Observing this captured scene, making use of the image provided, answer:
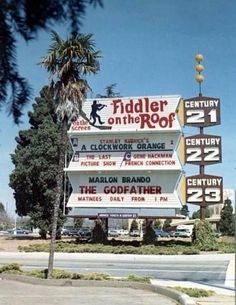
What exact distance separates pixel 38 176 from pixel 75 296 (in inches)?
1570

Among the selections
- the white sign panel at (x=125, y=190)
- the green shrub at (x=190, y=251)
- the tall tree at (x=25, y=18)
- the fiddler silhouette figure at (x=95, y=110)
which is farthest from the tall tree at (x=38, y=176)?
the tall tree at (x=25, y=18)

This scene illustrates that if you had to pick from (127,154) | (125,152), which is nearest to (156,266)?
(127,154)

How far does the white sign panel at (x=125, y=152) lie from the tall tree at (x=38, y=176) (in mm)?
13566

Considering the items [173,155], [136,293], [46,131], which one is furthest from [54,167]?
[136,293]

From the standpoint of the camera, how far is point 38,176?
53688 mm

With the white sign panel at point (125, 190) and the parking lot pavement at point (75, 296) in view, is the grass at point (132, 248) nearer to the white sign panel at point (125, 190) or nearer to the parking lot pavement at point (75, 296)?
the white sign panel at point (125, 190)

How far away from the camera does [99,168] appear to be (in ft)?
130

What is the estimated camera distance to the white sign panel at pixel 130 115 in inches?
1539

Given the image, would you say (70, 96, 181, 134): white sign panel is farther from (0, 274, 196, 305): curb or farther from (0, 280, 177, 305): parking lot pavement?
(0, 280, 177, 305): parking lot pavement

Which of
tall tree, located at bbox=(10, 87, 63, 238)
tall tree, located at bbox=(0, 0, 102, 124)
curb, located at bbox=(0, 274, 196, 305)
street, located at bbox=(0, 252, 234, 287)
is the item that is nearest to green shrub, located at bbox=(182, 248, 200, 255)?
street, located at bbox=(0, 252, 234, 287)

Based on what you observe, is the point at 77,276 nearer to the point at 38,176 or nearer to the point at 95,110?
the point at 95,110

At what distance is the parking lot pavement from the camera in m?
13.2

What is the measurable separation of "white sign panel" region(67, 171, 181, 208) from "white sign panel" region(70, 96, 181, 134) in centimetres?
341

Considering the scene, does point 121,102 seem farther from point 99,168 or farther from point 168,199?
point 168,199
